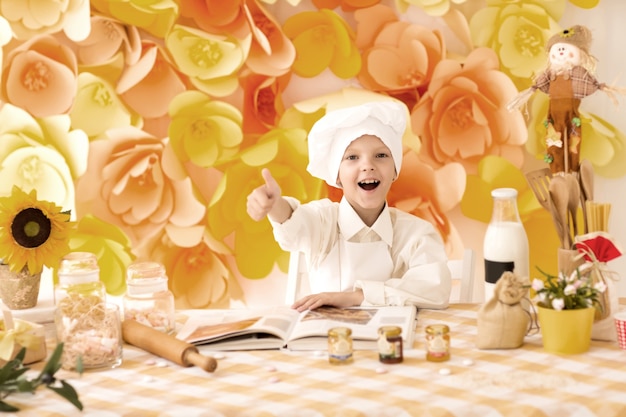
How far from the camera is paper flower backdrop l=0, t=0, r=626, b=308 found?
236 cm

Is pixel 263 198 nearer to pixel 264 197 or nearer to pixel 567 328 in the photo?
pixel 264 197

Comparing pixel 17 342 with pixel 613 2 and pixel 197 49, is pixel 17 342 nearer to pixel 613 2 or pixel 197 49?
pixel 197 49

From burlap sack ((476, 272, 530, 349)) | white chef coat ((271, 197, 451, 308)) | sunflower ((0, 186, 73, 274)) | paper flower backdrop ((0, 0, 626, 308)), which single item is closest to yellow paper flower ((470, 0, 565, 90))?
paper flower backdrop ((0, 0, 626, 308))

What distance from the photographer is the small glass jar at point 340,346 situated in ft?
4.19

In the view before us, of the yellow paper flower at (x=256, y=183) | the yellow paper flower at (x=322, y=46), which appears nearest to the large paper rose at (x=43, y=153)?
the yellow paper flower at (x=256, y=183)

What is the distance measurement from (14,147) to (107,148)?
0.94 ft

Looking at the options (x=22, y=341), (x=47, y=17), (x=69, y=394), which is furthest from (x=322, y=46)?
(x=69, y=394)

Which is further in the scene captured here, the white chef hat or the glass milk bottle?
the white chef hat

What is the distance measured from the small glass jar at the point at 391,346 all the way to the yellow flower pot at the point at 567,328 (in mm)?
254

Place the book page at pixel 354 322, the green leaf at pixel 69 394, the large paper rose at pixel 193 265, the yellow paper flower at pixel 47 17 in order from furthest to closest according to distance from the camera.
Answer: the large paper rose at pixel 193 265
the yellow paper flower at pixel 47 17
the book page at pixel 354 322
the green leaf at pixel 69 394

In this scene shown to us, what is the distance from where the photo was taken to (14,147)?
237cm

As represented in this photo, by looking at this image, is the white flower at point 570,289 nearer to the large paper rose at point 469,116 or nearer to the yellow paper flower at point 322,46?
the large paper rose at point 469,116

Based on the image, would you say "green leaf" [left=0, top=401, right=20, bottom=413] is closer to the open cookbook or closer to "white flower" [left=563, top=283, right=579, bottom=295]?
the open cookbook

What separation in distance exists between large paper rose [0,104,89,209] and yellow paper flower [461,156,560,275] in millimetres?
1232
